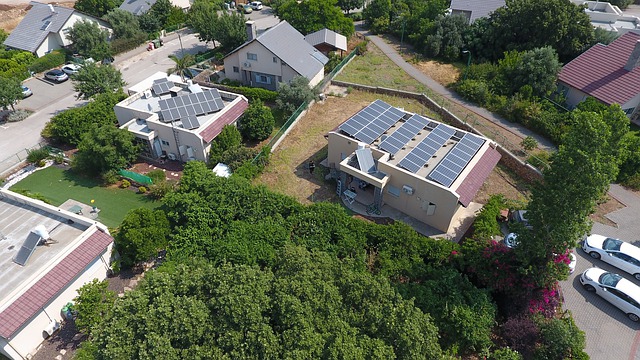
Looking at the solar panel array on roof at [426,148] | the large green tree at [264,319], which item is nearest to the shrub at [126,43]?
the solar panel array on roof at [426,148]

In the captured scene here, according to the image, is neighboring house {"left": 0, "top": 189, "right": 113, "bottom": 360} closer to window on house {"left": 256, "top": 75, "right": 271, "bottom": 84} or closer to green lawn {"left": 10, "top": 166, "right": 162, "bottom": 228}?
green lawn {"left": 10, "top": 166, "right": 162, "bottom": 228}

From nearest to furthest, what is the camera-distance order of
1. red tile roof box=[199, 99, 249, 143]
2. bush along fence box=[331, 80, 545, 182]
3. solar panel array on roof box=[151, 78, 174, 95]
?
bush along fence box=[331, 80, 545, 182]
red tile roof box=[199, 99, 249, 143]
solar panel array on roof box=[151, 78, 174, 95]

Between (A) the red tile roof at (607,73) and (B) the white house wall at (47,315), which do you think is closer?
(B) the white house wall at (47,315)

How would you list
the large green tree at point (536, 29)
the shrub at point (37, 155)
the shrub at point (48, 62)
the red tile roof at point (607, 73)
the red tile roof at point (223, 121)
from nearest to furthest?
1. the red tile roof at point (223, 121)
2. the shrub at point (37, 155)
3. the red tile roof at point (607, 73)
4. the large green tree at point (536, 29)
5. the shrub at point (48, 62)

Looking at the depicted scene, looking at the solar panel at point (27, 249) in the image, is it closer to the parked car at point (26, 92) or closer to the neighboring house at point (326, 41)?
the parked car at point (26, 92)

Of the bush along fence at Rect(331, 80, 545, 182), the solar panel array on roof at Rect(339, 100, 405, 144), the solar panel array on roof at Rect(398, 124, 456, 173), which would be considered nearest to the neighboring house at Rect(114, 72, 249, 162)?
the solar panel array on roof at Rect(339, 100, 405, 144)

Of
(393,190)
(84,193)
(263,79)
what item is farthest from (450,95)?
(84,193)

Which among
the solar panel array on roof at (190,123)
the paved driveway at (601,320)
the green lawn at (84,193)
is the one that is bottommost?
the paved driveway at (601,320)

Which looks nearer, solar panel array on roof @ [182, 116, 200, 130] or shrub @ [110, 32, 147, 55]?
solar panel array on roof @ [182, 116, 200, 130]
